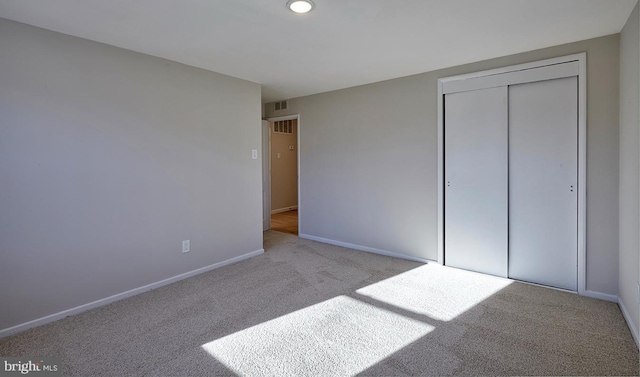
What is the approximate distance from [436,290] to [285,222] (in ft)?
12.7

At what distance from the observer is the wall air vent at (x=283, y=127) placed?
7547 millimetres

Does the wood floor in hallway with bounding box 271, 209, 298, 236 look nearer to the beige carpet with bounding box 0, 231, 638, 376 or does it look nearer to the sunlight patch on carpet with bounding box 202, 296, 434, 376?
the beige carpet with bounding box 0, 231, 638, 376

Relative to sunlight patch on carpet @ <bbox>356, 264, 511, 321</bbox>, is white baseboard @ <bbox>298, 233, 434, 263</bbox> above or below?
above

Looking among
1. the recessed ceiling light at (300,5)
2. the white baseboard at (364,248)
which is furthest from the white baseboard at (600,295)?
the recessed ceiling light at (300,5)

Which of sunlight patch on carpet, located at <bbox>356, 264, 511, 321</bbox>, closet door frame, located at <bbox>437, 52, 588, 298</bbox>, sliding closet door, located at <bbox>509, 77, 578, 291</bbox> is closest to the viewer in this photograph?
sunlight patch on carpet, located at <bbox>356, 264, 511, 321</bbox>

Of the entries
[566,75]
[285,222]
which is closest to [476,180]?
[566,75]

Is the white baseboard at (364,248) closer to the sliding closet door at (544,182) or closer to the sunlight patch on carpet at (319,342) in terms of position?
the sliding closet door at (544,182)

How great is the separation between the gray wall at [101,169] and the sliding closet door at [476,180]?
2.57 metres

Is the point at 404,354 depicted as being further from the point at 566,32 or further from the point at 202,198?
the point at 566,32

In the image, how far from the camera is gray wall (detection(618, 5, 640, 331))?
7.07 feet

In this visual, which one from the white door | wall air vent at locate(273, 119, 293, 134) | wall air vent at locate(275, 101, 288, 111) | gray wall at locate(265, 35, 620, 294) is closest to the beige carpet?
gray wall at locate(265, 35, 620, 294)

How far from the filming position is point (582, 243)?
284cm

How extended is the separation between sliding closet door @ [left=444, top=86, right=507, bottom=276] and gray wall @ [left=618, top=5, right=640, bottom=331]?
871 mm

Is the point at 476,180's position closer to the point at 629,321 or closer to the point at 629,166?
the point at 629,166
